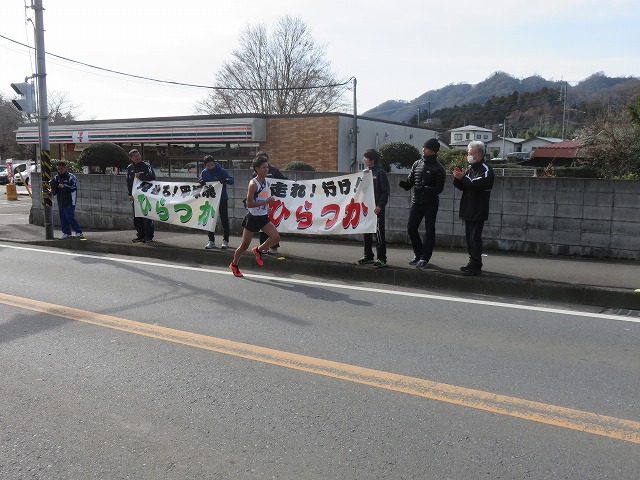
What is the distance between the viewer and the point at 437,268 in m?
8.29

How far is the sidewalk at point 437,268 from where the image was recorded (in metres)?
7.22

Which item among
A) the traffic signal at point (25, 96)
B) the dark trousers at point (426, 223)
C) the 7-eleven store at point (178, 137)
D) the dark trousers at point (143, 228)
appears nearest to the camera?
the dark trousers at point (426, 223)

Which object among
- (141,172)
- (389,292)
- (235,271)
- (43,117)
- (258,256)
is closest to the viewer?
(389,292)

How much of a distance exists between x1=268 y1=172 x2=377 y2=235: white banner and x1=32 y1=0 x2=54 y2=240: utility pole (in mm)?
5416

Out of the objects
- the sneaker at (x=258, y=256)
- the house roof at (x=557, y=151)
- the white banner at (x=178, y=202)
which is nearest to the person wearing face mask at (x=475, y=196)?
the sneaker at (x=258, y=256)

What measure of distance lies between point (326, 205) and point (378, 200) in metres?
1.38

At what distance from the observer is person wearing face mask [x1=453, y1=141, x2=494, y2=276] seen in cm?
771

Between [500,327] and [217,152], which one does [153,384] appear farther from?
[217,152]

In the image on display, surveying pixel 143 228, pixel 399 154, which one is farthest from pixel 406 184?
pixel 399 154

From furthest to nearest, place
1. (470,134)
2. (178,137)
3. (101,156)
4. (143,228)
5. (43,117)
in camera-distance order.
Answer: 1. (470,134)
2. (178,137)
3. (101,156)
4. (43,117)
5. (143,228)

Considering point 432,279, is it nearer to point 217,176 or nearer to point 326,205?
point 326,205

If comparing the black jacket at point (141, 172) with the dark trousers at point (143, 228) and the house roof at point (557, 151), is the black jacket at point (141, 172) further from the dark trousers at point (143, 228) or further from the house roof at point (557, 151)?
the house roof at point (557, 151)

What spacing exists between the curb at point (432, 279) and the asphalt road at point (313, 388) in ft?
1.96

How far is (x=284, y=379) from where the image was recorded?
4457mm
